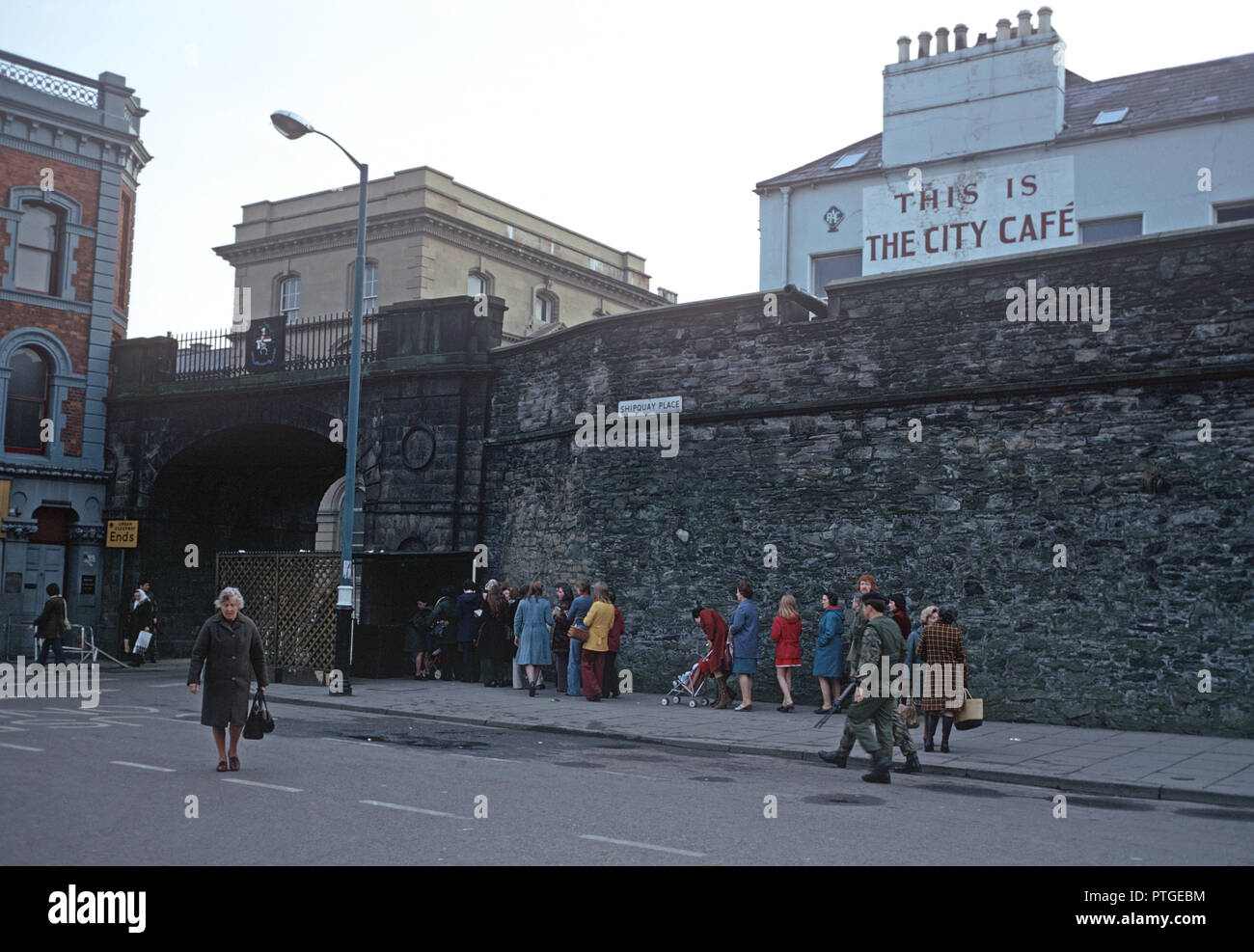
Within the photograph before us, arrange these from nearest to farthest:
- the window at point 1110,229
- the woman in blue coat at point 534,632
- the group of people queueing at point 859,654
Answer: the group of people queueing at point 859,654
the woman in blue coat at point 534,632
the window at point 1110,229

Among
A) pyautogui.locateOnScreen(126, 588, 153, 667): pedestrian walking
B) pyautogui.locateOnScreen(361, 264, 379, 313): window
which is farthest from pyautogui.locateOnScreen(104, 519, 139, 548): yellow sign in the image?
pyautogui.locateOnScreen(361, 264, 379, 313): window


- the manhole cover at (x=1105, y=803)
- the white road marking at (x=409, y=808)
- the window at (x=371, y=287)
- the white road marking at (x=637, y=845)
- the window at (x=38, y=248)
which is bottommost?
the manhole cover at (x=1105, y=803)

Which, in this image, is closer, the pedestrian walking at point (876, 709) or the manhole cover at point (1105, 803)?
the manhole cover at point (1105, 803)

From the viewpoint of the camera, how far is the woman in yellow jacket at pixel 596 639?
17.6 meters

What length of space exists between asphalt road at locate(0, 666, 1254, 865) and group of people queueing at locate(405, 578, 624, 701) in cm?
518

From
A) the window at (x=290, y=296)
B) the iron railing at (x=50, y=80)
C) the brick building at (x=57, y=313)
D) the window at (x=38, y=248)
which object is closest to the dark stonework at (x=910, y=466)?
the brick building at (x=57, y=313)

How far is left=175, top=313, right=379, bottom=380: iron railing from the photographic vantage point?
24984 millimetres

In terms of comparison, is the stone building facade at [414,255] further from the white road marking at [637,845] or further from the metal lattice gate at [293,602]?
the white road marking at [637,845]

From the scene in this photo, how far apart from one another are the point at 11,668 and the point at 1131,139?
22298mm

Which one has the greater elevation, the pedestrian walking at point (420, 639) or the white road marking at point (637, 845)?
the pedestrian walking at point (420, 639)

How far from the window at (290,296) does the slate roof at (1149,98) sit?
78.2 ft

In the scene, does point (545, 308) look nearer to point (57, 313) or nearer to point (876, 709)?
point (57, 313)

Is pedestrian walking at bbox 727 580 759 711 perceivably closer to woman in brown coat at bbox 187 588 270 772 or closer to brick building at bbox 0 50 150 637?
woman in brown coat at bbox 187 588 270 772

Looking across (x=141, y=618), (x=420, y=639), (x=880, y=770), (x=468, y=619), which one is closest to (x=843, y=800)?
(x=880, y=770)
